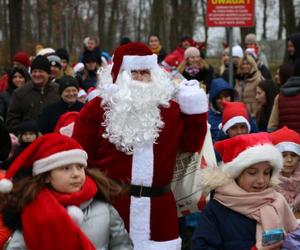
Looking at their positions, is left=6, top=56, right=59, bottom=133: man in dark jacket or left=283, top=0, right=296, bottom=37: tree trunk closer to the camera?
left=6, top=56, right=59, bottom=133: man in dark jacket

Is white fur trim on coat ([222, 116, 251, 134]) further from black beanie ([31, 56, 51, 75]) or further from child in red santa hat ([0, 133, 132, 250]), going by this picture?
black beanie ([31, 56, 51, 75])

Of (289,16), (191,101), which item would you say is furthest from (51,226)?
(289,16)

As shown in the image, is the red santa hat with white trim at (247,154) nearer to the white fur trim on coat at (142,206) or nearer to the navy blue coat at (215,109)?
the white fur trim on coat at (142,206)

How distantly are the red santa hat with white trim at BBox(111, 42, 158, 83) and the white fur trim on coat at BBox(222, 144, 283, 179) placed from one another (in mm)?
1225

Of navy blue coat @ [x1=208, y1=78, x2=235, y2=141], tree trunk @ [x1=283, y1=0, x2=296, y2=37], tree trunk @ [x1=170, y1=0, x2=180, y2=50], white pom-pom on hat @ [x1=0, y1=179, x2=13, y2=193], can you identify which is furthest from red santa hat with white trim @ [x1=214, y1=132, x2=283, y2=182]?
tree trunk @ [x1=170, y1=0, x2=180, y2=50]

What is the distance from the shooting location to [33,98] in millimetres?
8172

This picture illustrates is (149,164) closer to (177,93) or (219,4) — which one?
(177,93)

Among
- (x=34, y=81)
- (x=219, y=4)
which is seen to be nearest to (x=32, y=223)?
(x=34, y=81)

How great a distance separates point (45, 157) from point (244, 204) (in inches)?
45.9

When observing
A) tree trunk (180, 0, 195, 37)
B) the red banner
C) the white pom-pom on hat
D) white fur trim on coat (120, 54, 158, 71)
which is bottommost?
the white pom-pom on hat

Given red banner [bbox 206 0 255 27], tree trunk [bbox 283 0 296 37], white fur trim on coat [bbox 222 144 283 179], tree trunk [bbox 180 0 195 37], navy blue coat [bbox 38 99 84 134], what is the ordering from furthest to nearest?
tree trunk [bbox 180 0 195 37]
tree trunk [bbox 283 0 296 37]
red banner [bbox 206 0 255 27]
navy blue coat [bbox 38 99 84 134]
white fur trim on coat [bbox 222 144 283 179]

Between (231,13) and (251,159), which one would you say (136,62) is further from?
(231,13)

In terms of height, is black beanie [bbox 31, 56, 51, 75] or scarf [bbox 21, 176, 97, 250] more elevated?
black beanie [bbox 31, 56, 51, 75]

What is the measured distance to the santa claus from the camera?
4.67 meters
